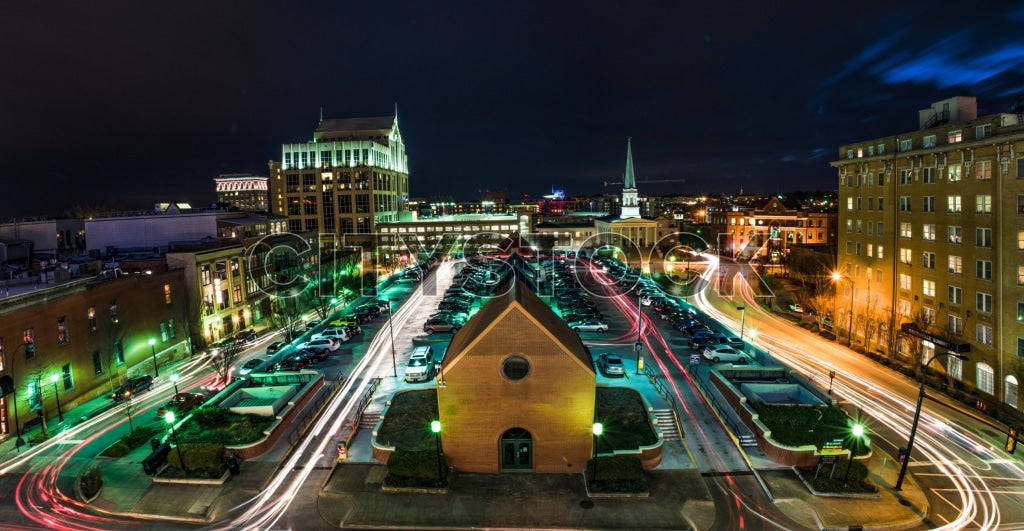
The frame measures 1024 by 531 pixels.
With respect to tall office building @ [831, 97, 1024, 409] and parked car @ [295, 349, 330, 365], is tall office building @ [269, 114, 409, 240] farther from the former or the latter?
tall office building @ [831, 97, 1024, 409]

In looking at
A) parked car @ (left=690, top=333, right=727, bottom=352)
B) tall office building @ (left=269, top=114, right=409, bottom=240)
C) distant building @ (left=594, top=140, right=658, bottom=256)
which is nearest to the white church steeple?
distant building @ (left=594, top=140, right=658, bottom=256)

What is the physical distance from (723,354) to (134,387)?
40129 mm

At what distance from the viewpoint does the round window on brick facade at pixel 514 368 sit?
2397cm

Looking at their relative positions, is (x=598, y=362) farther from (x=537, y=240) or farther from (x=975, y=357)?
(x=537, y=240)

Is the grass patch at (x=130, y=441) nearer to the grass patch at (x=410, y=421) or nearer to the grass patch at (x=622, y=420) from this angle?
the grass patch at (x=410, y=421)

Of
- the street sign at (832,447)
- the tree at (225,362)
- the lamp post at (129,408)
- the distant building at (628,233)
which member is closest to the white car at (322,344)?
the tree at (225,362)

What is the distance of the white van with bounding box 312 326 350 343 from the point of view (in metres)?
46.1

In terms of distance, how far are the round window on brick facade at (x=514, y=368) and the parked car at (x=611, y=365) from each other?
46.3 ft

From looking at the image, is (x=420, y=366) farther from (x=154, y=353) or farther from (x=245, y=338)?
(x=154, y=353)

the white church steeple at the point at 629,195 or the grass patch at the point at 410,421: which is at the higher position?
the white church steeple at the point at 629,195

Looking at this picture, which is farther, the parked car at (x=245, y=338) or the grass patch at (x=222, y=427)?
the parked car at (x=245, y=338)

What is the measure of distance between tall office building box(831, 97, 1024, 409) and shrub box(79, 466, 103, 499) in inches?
1543

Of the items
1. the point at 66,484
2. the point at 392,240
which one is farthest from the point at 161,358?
the point at 392,240

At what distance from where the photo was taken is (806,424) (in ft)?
89.2
